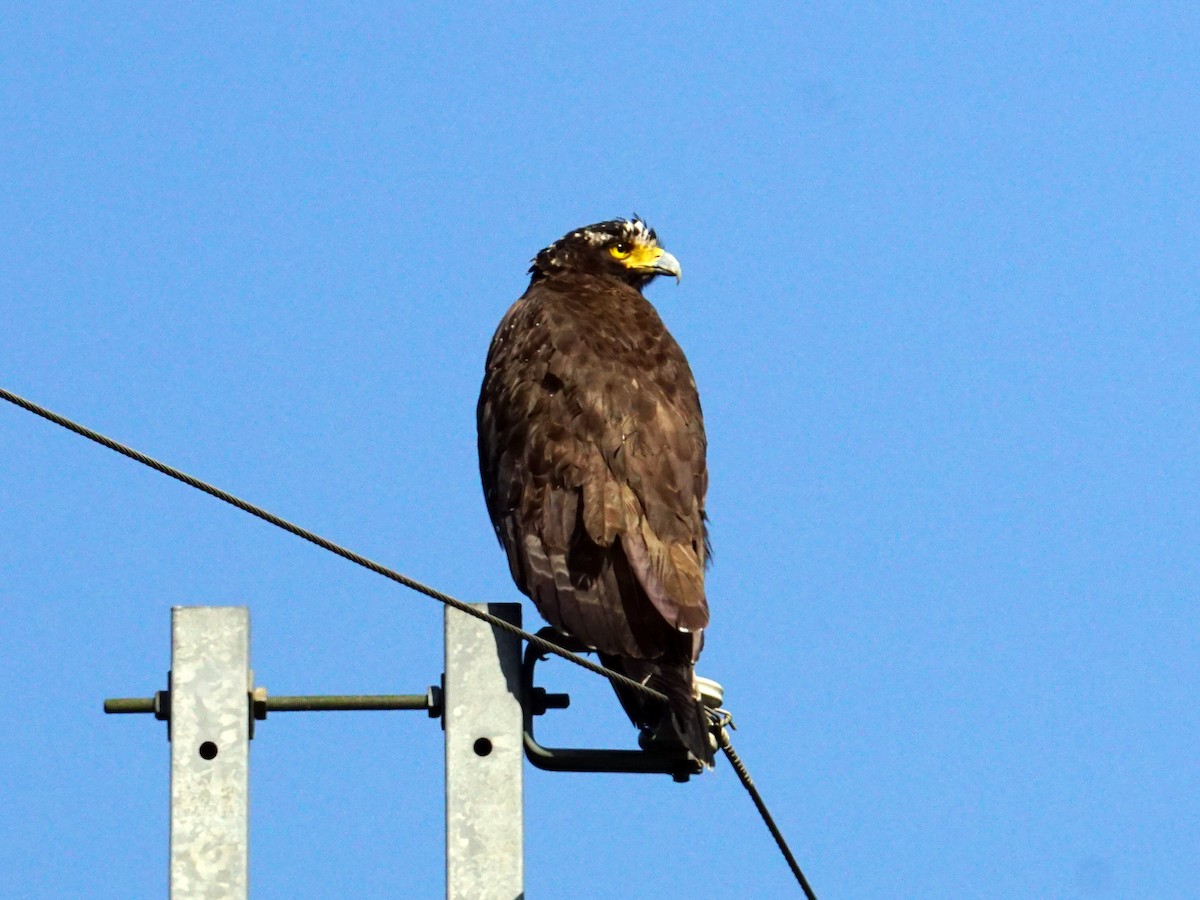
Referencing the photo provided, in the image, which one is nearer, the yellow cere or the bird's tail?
the bird's tail

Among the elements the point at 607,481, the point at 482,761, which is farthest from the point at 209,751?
the point at 607,481

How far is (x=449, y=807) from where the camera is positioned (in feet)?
16.6

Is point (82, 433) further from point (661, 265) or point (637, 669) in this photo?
point (661, 265)

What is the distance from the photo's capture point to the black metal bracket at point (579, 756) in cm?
547

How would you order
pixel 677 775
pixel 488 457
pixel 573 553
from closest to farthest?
1. pixel 677 775
2. pixel 573 553
3. pixel 488 457

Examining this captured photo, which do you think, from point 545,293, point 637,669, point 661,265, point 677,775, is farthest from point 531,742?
point 661,265

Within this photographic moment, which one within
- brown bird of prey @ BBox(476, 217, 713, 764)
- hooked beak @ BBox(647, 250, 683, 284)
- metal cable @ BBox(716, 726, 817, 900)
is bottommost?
metal cable @ BBox(716, 726, 817, 900)

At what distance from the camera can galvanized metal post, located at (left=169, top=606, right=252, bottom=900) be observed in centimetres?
490

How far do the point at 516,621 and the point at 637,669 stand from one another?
1321mm

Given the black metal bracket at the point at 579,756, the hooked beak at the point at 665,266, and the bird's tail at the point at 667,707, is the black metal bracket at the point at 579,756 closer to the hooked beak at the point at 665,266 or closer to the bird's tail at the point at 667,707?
the bird's tail at the point at 667,707

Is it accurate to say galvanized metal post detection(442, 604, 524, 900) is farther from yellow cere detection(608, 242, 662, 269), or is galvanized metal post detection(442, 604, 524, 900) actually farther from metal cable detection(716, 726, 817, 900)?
yellow cere detection(608, 242, 662, 269)

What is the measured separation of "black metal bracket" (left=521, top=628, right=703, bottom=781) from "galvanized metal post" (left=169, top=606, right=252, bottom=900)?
75 cm

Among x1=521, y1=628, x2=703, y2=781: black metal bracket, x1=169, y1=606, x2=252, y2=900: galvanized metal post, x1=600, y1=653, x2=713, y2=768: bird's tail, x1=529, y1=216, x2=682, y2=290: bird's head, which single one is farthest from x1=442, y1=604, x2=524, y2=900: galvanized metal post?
x1=529, y1=216, x2=682, y2=290: bird's head

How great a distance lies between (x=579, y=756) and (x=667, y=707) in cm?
71
